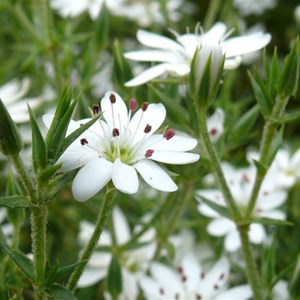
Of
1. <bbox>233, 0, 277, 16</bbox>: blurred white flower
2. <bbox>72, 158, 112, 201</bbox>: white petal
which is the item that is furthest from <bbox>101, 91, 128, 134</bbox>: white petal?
<bbox>233, 0, 277, 16</bbox>: blurred white flower

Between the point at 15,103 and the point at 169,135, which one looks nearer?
the point at 169,135

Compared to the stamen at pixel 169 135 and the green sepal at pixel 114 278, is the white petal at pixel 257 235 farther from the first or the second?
the stamen at pixel 169 135

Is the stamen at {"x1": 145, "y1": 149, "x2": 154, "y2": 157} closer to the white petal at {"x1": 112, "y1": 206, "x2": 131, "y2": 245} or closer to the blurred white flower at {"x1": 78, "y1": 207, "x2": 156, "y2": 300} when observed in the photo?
the blurred white flower at {"x1": 78, "y1": 207, "x2": 156, "y2": 300}

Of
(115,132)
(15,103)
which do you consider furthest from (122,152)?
(15,103)

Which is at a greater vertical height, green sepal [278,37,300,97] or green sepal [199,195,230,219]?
green sepal [278,37,300,97]

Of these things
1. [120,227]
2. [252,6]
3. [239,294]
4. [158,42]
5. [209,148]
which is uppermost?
[252,6]

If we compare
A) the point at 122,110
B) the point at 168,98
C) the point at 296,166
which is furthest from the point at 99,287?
the point at 122,110

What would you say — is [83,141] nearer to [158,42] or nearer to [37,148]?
[37,148]
